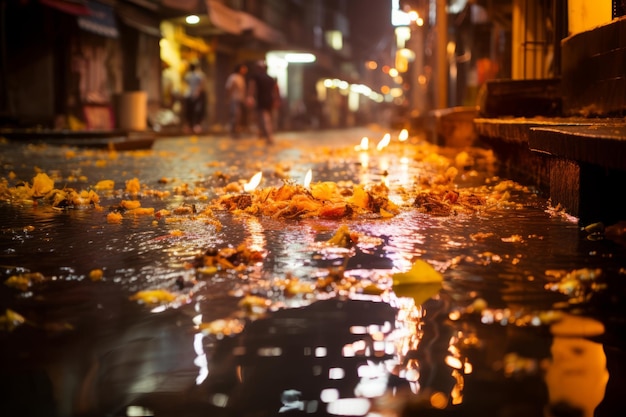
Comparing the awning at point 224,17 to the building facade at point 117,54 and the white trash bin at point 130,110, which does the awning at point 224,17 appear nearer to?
the building facade at point 117,54

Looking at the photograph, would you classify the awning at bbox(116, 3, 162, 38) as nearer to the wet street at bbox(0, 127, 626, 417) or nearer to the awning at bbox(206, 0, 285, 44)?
the awning at bbox(206, 0, 285, 44)

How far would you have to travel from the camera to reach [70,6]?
18.4 meters

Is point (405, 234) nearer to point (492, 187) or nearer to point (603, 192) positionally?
point (603, 192)

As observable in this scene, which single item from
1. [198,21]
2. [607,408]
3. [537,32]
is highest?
[198,21]

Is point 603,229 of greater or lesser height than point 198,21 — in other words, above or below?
below

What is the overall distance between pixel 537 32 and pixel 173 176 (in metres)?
8.32

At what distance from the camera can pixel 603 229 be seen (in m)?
4.00

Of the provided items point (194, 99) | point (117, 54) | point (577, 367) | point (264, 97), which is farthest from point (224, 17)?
point (577, 367)

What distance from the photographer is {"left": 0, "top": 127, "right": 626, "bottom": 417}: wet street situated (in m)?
1.90

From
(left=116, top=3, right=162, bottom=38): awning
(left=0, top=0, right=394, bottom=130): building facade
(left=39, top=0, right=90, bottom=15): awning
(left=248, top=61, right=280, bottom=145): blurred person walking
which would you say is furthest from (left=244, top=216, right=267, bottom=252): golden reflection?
(left=116, top=3, right=162, bottom=38): awning

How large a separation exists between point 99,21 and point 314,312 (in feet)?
65.9

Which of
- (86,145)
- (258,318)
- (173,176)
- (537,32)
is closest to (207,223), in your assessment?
(258,318)

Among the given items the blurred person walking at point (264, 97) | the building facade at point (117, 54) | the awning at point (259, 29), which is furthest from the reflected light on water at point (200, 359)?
the awning at point (259, 29)

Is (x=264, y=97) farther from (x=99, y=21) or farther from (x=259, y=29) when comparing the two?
(x=259, y=29)
